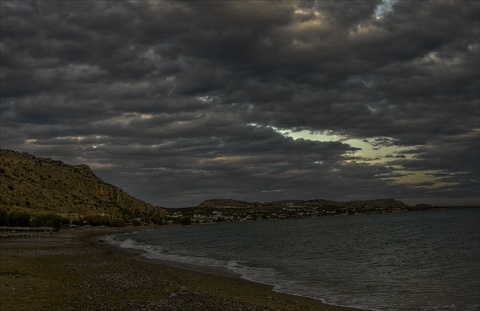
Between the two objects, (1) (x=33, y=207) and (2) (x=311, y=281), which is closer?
(2) (x=311, y=281)

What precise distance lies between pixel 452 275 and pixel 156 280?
27.4 m

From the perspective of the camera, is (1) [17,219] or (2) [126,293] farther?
(1) [17,219]

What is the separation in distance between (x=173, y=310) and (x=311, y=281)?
19.2 meters

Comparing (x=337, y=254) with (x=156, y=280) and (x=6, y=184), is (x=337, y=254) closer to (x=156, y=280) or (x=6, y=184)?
(x=156, y=280)

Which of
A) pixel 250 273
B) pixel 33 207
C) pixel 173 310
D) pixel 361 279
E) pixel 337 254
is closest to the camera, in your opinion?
pixel 173 310

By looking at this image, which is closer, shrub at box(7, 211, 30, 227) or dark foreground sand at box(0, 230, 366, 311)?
dark foreground sand at box(0, 230, 366, 311)

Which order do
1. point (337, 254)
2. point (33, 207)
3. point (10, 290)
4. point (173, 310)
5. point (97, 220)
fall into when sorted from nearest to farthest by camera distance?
point (173, 310)
point (10, 290)
point (337, 254)
point (33, 207)
point (97, 220)

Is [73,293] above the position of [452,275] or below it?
above

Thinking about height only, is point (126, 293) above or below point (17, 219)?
below

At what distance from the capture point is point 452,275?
127 ft

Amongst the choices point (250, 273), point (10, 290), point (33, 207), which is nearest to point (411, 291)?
point (250, 273)

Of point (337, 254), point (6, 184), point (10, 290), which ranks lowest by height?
point (337, 254)

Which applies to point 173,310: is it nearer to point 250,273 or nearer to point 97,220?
point 250,273

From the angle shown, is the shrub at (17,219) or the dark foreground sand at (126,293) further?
the shrub at (17,219)
